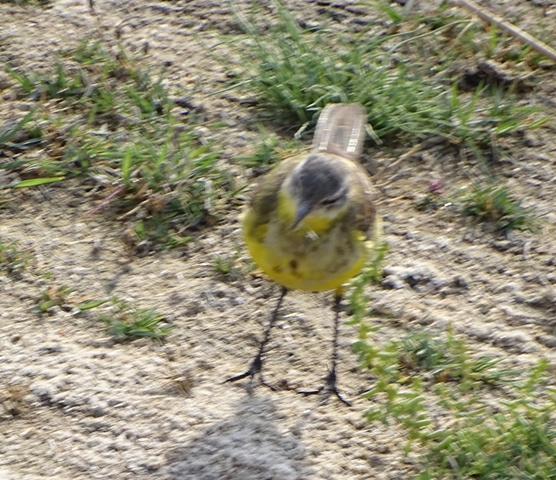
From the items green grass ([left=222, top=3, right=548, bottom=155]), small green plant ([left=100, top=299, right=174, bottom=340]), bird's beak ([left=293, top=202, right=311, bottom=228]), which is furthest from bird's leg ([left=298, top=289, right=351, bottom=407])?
green grass ([left=222, top=3, right=548, bottom=155])

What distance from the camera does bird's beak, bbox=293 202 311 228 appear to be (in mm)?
5168

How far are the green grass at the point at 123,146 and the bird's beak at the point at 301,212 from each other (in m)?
1.03

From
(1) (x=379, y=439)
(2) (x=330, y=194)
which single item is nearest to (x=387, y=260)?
(2) (x=330, y=194)

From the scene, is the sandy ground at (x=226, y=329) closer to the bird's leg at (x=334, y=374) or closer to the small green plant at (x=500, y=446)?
the bird's leg at (x=334, y=374)

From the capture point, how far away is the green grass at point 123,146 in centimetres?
618

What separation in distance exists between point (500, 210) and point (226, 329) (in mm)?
1784

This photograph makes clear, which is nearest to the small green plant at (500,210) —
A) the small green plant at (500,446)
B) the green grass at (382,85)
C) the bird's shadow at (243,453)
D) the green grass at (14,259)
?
the green grass at (382,85)

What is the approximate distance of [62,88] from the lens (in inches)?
271

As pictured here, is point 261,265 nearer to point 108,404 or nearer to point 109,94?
point 108,404

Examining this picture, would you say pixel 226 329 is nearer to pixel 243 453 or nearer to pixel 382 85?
pixel 243 453

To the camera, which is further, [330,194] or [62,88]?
[62,88]

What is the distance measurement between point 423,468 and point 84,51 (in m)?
3.78

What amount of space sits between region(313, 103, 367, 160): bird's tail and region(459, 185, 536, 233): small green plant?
2.42 feet

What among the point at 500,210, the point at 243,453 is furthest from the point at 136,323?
the point at 500,210
